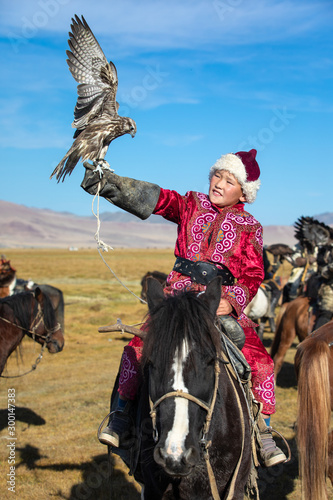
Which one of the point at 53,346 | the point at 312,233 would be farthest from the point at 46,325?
the point at 312,233

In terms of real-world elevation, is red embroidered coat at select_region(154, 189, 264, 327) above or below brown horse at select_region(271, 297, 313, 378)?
above

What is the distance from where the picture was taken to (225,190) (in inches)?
122

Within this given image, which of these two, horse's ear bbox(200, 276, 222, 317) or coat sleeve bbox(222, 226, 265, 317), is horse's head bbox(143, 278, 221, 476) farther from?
coat sleeve bbox(222, 226, 265, 317)

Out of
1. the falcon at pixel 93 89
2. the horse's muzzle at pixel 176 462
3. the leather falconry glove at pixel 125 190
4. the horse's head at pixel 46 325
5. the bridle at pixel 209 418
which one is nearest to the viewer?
the horse's muzzle at pixel 176 462

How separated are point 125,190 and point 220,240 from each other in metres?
0.66

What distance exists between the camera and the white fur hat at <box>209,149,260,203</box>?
3.09m

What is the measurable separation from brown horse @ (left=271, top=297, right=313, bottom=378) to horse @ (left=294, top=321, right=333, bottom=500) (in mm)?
4066

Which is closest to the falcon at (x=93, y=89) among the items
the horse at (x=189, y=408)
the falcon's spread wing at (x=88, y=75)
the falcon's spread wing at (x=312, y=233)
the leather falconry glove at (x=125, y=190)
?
the falcon's spread wing at (x=88, y=75)

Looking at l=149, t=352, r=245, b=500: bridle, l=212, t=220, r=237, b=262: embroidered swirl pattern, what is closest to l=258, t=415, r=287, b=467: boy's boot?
l=149, t=352, r=245, b=500: bridle

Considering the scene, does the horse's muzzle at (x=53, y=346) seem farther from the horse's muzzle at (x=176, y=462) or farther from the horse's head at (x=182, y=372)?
the horse's muzzle at (x=176, y=462)

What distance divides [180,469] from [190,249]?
1.37 meters

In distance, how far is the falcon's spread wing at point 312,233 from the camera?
994cm

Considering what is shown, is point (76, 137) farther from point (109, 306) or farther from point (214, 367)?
point (109, 306)

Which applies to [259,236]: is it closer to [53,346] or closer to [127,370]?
[127,370]
